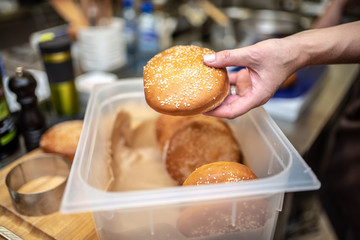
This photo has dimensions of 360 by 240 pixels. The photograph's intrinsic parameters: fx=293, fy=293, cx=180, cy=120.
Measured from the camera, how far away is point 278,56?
67cm

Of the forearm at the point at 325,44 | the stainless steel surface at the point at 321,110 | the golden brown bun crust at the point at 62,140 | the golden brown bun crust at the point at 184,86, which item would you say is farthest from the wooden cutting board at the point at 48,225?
the stainless steel surface at the point at 321,110

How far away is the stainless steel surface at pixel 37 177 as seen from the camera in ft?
2.34

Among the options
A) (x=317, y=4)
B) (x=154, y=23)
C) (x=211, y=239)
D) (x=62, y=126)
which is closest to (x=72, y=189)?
(x=211, y=239)

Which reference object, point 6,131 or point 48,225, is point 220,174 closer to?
point 48,225

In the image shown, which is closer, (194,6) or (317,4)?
(194,6)

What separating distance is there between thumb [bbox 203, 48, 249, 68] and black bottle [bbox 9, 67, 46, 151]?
22.6 inches

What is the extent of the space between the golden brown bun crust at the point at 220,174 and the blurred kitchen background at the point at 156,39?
54cm

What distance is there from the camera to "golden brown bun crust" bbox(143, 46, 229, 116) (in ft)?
2.21

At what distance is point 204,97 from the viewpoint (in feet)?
2.22

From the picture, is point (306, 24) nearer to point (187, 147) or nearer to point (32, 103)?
point (187, 147)

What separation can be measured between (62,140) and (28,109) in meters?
0.17

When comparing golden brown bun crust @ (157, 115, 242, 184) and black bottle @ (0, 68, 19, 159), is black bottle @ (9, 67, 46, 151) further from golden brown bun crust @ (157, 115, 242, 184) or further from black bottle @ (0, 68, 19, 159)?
golden brown bun crust @ (157, 115, 242, 184)

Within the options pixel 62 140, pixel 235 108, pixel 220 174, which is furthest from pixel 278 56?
pixel 62 140

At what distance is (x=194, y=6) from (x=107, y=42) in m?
0.87
